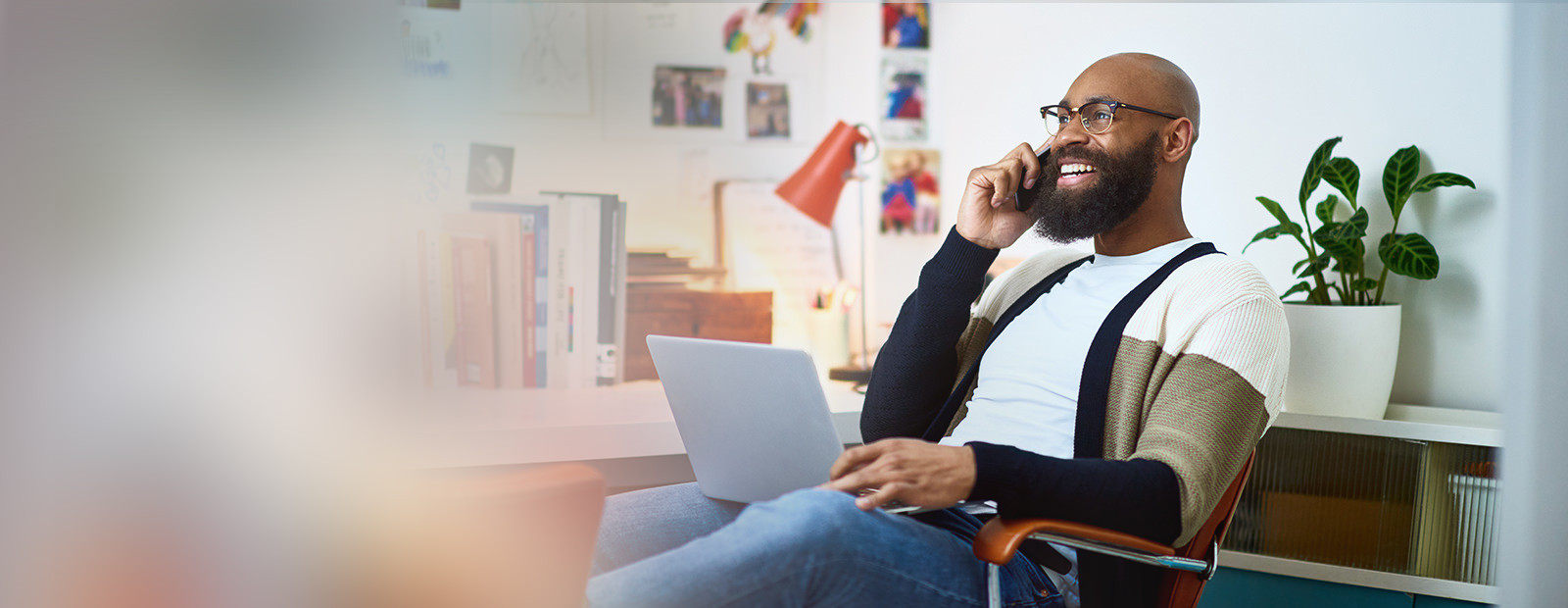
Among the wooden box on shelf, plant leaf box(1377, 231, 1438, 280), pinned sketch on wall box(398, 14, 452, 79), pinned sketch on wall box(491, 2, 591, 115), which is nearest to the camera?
pinned sketch on wall box(398, 14, 452, 79)

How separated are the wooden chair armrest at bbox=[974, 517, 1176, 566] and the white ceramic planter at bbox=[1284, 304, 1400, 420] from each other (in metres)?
0.77

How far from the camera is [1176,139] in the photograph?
1459 mm

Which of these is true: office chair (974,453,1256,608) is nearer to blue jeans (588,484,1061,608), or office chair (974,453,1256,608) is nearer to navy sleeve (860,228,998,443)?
blue jeans (588,484,1061,608)

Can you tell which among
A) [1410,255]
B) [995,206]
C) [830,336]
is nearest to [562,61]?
[830,336]

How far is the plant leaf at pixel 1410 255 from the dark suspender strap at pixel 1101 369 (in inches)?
21.8

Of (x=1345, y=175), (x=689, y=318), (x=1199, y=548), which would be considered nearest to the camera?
(x=1199, y=548)

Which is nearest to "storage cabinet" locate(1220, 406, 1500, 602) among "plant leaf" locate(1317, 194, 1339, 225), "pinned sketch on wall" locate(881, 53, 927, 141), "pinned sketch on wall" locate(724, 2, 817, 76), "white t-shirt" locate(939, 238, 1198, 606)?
"plant leaf" locate(1317, 194, 1339, 225)

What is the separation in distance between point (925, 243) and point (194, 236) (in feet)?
7.34

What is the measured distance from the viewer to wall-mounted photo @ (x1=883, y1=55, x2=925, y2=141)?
94.9 inches

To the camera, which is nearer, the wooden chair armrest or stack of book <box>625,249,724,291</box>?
the wooden chair armrest

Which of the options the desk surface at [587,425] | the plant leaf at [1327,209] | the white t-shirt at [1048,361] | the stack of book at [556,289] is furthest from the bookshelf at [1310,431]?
the plant leaf at [1327,209]

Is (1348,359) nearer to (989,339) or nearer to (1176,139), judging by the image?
(1176,139)

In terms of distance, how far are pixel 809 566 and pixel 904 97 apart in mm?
1690

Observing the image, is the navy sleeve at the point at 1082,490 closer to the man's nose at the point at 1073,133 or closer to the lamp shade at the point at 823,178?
the man's nose at the point at 1073,133
